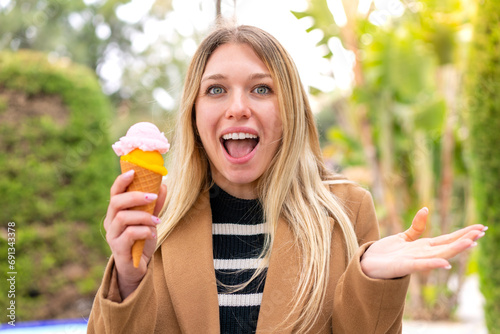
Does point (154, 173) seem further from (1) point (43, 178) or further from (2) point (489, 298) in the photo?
(1) point (43, 178)

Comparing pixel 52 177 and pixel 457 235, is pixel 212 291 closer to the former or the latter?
pixel 457 235

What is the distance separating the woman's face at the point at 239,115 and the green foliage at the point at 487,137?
2822 millimetres

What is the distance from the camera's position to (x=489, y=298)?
Answer: 464 centimetres

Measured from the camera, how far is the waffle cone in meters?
1.55

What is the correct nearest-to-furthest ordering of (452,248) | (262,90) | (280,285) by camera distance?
1. (452,248)
2. (280,285)
3. (262,90)

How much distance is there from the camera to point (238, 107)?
1931 millimetres

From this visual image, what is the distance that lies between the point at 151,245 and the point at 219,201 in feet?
1.83

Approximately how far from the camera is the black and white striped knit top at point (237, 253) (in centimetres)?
192

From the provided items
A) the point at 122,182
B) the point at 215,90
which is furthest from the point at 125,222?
the point at 215,90

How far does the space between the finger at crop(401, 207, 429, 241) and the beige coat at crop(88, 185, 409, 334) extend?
14cm

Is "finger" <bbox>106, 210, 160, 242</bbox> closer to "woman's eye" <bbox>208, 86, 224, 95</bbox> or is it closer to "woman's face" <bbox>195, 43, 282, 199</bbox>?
"woman's face" <bbox>195, 43, 282, 199</bbox>

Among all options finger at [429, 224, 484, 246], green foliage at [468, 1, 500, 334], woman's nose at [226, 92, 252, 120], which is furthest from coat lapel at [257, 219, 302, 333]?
green foliage at [468, 1, 500, 334]

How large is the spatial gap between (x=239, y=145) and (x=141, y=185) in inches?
21.6

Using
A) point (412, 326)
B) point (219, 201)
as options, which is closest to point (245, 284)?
point (219, 201)
